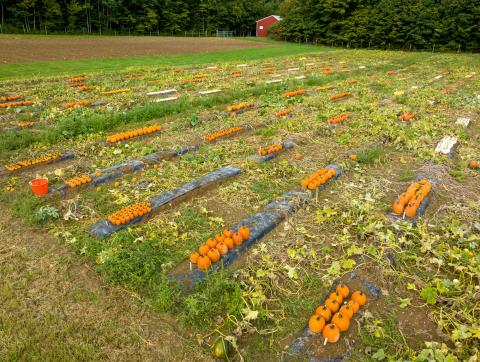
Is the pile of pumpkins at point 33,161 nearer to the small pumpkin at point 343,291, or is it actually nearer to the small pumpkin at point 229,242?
the small pumpkin at point 229,242

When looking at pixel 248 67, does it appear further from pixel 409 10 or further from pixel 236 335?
pixel 409 10

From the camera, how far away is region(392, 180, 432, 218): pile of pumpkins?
5.56 m

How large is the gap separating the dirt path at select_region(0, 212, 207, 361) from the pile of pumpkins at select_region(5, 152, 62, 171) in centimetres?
309

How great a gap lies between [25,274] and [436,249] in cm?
570

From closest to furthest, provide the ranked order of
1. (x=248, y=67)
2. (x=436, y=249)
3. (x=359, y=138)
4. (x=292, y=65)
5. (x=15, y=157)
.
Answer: (x=436, y=249), (x=15, y=157), (x=359, y=138), (x=248, y=67), (x=292, y=65)

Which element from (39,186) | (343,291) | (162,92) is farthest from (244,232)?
(162,92)

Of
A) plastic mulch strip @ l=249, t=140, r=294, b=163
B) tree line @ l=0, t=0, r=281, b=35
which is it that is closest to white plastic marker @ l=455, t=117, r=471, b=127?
plastic mulch strip @ l=249, t=140, r=294, b=163

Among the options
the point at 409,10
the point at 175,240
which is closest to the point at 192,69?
the point at 175,240

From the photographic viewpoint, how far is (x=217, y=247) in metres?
4.66

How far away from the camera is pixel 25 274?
14.4 feet

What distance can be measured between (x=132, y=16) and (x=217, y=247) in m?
68.6

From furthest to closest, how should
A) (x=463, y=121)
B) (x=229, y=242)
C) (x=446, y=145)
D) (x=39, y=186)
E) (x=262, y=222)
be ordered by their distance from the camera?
(x=463, y=121) → (x=446, y=145) → (x=39, y=186) → (x=262, y=222) → (x=229, y=242)

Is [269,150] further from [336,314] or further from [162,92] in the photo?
[162,92]

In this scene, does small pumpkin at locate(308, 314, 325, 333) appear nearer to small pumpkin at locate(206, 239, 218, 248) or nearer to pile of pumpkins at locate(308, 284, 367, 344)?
pile of pumpkins at locate(308, 284, 367, 344)
